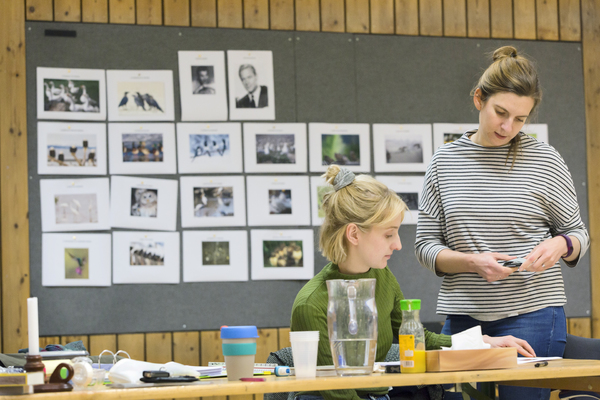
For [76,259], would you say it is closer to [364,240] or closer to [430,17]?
[364,240]

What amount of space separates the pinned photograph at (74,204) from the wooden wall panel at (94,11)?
876mm

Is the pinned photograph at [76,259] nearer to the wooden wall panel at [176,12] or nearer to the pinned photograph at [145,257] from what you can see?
the pinned photograph at [145,257]

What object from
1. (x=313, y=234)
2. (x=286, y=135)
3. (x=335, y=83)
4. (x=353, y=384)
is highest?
(x=335, y=83)

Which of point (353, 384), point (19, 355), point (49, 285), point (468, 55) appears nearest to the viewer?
point (353, 384)

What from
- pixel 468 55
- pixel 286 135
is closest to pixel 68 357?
pixel 286 135

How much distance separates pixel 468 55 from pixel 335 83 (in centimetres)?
86

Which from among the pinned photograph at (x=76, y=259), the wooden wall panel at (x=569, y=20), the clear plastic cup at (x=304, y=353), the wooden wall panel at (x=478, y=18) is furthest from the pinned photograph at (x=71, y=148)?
the wooden wall panel at (x=569, y=20)

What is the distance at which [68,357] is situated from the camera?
5.08 ft

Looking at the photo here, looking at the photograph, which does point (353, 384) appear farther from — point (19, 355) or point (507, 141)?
point (19, 355)

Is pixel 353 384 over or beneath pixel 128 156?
beneath

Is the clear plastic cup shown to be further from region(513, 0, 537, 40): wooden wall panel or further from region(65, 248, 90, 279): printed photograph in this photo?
region(513, 0, 537, 40): wooden wall panel

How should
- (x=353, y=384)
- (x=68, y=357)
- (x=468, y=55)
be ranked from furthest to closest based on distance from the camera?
(x=468, y=55)
(x=68, y=357)
(x=353, y=384)

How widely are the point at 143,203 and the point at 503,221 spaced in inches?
85.5

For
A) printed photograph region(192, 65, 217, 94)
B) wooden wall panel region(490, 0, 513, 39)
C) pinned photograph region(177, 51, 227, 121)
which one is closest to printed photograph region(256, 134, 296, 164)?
pinned photograph region(177, 51, 227, 121)
